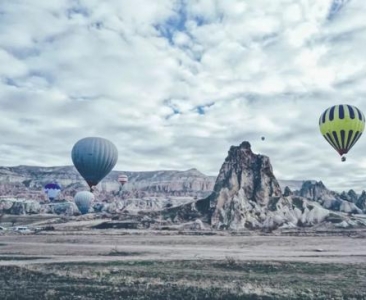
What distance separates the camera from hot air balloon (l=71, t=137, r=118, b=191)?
10338 centimetres

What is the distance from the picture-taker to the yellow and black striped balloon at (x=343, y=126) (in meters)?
64.5

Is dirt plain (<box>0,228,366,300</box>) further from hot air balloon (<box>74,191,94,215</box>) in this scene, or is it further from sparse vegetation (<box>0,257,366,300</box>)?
hot air balloon (<box>74,191,94,215</box>)

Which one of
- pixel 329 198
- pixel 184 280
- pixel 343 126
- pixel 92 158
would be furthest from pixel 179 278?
pixel 329 198

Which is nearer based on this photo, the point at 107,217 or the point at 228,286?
the point at 228,286

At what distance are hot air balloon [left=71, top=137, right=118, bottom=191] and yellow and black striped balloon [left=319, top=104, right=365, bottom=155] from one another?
57695 millimetres

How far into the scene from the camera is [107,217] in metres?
150

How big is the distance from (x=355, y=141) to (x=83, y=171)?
65.2 meters

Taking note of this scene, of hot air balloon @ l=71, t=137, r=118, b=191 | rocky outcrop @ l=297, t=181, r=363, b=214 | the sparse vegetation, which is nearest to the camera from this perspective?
the sparse vegetation

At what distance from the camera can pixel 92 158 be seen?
103312 mm

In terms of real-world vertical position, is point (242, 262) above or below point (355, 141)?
below

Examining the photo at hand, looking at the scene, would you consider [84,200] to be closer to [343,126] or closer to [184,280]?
[343,126]

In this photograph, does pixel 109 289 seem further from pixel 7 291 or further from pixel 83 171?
pixel 83 171

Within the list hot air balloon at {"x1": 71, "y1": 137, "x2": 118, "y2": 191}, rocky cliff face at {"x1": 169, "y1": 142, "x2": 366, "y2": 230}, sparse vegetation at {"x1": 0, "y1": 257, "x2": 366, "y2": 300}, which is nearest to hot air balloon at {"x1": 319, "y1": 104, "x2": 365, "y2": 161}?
sparse vegetation at {"x1": 0, "y1": 257, "x2": 366, "y2": 300}

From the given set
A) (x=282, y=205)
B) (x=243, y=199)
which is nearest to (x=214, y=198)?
(x=243, y=199)
